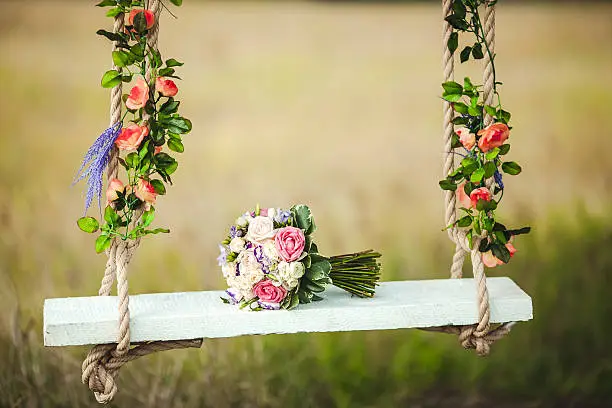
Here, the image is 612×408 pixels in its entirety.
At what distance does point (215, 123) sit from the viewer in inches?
176

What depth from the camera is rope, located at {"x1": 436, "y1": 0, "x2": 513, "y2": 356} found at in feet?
7.48

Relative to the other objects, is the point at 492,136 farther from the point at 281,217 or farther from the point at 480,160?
the point at 281,217

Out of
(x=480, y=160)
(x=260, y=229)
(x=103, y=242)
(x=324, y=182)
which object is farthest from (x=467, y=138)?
(x=324, y=182)

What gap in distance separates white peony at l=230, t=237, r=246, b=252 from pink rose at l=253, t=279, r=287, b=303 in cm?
11

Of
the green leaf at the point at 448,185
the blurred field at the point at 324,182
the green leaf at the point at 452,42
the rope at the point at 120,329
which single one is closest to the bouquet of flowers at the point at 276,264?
the rope at the point at 120,329

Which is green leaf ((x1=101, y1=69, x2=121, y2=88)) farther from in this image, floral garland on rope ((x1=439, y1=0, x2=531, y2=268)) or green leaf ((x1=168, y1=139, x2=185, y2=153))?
floral garland on rope ((x1=439, y1=0, x2=531, y2=268))

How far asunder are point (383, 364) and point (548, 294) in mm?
866

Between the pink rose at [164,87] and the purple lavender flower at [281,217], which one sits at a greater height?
the pink rose at [164,87]

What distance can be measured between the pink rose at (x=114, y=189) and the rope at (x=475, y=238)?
823mm

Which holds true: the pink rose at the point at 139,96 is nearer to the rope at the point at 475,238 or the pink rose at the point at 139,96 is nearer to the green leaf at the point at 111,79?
the green leaf at the point at 111,79

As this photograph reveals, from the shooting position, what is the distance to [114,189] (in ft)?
7.04

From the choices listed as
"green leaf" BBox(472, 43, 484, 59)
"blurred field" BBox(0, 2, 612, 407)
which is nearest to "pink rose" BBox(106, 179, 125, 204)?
"green leaf" BBox(472, 43, 484, 59)

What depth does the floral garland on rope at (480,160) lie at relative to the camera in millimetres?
2268

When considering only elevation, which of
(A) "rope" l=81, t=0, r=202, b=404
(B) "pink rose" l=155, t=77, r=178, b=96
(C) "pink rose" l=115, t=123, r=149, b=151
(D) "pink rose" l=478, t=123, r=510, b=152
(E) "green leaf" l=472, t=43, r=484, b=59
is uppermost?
(E) "green leaf" l=472, t=43, r=484, b=59
